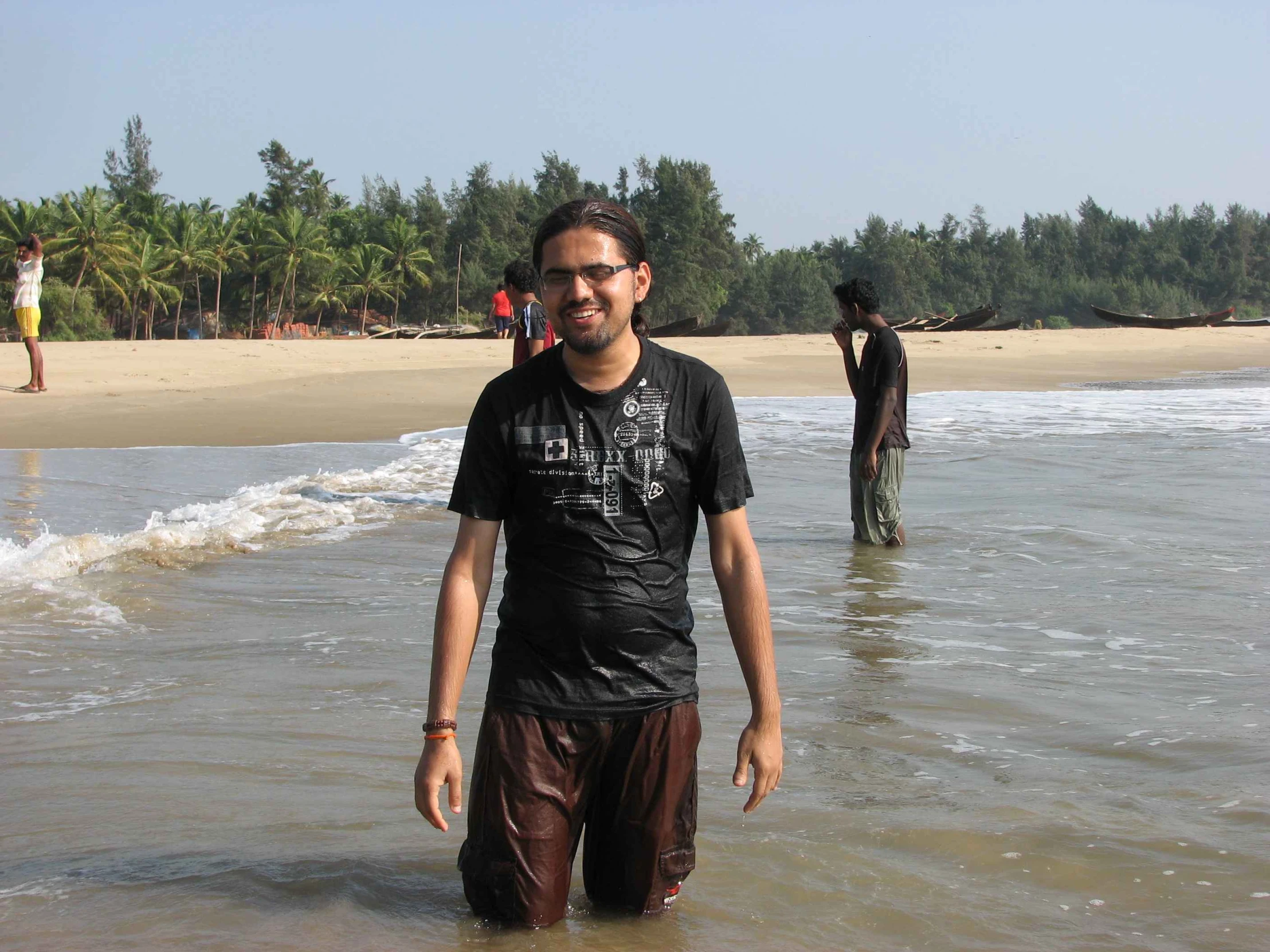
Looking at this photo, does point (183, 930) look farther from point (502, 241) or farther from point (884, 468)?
point (502, 241)

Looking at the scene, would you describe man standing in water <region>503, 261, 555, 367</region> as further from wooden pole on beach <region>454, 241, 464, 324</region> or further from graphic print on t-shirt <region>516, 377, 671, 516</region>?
wooden pole on beach <region>454, 241, 464, 324</region>

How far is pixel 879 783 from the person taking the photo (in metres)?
3.60

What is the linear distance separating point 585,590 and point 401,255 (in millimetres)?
67979

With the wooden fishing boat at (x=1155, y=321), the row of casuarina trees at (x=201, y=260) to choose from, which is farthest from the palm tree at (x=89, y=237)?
the wooden fishing boat at (x=1155, y=321)

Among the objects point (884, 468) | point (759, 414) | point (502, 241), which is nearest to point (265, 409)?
point (759, 414)

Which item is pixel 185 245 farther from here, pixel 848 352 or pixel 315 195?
pixel 848 352

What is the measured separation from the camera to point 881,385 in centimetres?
701

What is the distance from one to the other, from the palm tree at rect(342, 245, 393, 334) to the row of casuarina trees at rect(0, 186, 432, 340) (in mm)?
60

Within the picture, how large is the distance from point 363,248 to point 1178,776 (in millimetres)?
66371

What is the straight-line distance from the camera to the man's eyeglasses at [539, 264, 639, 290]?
241 centimetres

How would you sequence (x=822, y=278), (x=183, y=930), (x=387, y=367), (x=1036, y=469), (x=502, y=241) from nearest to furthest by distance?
(x=183, y=930) < (x=1036, y=469) < (x=387, y=367) < (x=502, y=241) < (x=822, y=278)

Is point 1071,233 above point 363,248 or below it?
above

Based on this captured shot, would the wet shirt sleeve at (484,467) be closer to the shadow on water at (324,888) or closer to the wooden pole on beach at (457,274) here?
the shadow on water at (324,888)

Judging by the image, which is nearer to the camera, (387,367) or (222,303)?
(387,367)
